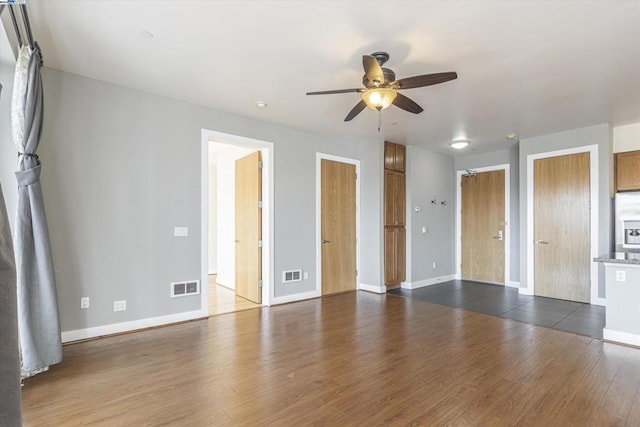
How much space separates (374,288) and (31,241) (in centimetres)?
479

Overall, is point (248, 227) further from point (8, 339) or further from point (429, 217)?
point (8, 339)

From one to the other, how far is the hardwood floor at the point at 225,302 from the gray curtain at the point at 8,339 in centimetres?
427

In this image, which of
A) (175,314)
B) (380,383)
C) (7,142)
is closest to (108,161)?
(7,142)

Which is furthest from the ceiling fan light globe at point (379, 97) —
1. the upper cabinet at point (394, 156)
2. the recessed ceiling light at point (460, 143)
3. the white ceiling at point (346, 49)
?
the recessed ceiling light at point (460, 143)

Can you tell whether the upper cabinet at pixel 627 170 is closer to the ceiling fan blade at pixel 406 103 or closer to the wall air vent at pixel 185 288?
the ceiling fan blade at pixel 406 103

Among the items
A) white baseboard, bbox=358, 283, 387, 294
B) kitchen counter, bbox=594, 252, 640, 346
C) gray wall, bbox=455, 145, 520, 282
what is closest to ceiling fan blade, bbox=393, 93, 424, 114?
kitchen counter, bbox=594, 252, 640, 346

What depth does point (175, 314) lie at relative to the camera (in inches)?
161

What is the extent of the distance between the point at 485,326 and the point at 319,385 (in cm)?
247

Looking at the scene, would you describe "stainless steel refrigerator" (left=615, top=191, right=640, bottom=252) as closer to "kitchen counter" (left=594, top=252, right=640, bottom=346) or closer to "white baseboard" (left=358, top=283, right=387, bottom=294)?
"kitchen counter" (left=594, top=252, right=640, bottom=346)

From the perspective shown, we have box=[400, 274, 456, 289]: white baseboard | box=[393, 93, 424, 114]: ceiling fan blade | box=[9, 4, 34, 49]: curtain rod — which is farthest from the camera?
box=[400, 274, 456, 289]: white baseboard

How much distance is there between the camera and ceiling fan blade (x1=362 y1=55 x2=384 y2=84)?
8.32 feet

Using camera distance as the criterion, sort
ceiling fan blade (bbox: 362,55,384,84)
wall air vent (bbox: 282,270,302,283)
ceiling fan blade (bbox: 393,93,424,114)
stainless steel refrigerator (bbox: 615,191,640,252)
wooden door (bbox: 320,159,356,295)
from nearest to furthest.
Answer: ceiling fan blade (bbox: 362,55,384,84)
ceiling fan blade (bbox: 393,93,424,114)
stainless steel refrigerator (bbox: 615,191,640,252)
wall air vent (bbox: 282,270,302,283)
wooden door (bbox: 320,159,356,295)

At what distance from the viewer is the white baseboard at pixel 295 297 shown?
199 inches

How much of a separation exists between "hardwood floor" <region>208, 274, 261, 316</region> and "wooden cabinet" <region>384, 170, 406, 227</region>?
2794 millimetres
